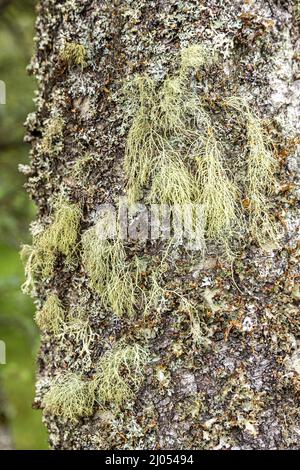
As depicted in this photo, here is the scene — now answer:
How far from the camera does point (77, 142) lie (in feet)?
5.41

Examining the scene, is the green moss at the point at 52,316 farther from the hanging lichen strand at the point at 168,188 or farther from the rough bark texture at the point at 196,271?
the hanging lichen strand at the point at 168,188

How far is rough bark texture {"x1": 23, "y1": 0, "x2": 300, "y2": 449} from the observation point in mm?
1464

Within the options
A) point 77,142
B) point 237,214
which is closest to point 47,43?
point 77,142

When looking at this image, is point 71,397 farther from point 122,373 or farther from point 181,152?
point 181,152

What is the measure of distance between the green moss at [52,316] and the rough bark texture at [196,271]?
0.09ft

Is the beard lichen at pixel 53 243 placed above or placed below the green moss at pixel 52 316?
above

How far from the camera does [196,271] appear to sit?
1502 millimetres

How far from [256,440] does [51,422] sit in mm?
671

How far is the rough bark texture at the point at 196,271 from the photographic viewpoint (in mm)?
1464

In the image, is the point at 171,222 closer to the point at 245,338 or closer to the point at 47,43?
the point at 245,338

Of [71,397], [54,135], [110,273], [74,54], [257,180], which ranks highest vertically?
[74,54]

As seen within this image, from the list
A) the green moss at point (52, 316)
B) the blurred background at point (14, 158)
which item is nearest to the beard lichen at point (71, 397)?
the green moss at point (52, 316)

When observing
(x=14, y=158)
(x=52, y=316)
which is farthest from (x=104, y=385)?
(x=14, y=158)

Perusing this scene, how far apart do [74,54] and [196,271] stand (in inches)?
30.6
